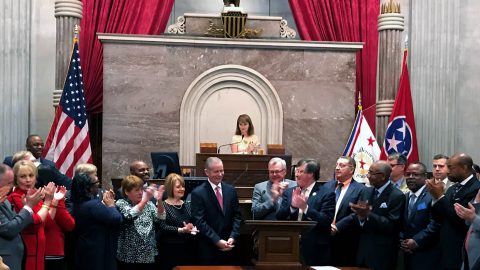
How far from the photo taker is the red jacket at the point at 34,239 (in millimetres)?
7836

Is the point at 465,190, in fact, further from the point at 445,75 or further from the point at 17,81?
the point at 17,81

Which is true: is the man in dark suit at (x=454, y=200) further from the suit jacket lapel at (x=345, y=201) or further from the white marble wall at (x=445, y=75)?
the white marble wall at (x=445, y=75)

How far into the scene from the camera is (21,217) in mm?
7496

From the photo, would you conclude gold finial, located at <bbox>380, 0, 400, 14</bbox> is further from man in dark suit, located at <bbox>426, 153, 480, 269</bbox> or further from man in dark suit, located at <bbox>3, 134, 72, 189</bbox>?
man in dark suit, located at <bbox>3, 134, 72, 189</bbox>

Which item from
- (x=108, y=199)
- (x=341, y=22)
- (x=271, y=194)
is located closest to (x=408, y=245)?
(x=271, y=194)

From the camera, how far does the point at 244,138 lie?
11828 mm

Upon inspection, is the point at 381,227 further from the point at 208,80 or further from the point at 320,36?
the point at 320,36

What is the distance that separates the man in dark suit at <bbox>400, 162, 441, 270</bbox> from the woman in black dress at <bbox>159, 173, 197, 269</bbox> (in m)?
2.01

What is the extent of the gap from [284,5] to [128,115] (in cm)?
429

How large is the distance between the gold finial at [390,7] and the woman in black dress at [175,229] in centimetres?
623

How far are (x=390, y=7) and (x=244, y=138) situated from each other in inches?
148

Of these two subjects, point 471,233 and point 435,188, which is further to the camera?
point 435,188

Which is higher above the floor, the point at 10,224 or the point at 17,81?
the point at 17,81

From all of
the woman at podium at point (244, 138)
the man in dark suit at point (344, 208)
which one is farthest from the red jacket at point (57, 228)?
the woman at podium at point (244, 138)
